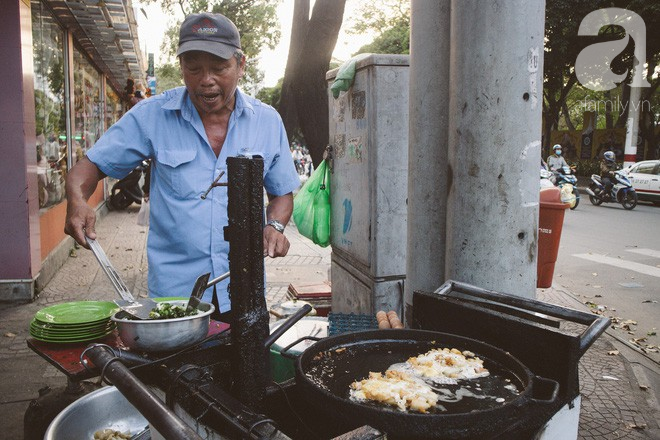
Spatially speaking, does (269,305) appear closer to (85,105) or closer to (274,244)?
(274,244)

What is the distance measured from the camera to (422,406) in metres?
1.47

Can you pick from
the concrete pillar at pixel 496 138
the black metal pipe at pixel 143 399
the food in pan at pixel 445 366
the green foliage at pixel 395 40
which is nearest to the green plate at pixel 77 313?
the black metal pipe at pixel 143 399

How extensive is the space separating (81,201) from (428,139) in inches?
76.0

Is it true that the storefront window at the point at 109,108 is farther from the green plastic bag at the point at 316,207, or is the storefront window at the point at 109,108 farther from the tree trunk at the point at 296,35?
the green plastic bag at the point at 316,207

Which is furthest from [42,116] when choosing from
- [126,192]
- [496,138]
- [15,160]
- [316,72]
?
[126,192]

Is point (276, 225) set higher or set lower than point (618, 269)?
higher

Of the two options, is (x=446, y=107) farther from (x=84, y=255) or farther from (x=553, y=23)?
(x=553, y=23)

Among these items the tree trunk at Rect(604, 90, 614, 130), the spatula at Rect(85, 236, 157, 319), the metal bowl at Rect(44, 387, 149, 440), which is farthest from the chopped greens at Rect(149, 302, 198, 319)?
the tree trunk at Rect(604, 90, 614, 130)

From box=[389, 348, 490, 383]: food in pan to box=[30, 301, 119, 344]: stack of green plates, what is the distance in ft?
3.47

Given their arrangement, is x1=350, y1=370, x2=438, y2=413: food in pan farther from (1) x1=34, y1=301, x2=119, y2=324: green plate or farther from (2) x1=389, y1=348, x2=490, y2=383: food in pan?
(1) x1=34, y1=301, x2=119, y2=324: green plate

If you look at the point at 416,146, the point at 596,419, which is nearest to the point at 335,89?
the point at 416,146

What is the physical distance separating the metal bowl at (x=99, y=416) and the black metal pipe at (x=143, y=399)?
65 centimetres

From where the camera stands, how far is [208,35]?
2.34 meters

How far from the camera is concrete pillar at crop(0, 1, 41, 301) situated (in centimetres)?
598
